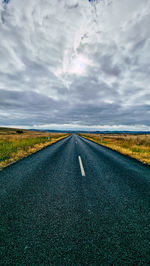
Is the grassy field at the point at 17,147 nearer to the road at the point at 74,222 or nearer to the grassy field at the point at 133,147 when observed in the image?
the road at the point at 74,222

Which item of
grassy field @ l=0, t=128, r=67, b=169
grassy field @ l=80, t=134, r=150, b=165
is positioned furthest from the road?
grassy field @ l=80, t=134, r=150, b=165

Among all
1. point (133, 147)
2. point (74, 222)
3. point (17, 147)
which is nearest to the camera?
point (74, 222)

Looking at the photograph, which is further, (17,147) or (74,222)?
(17,147)

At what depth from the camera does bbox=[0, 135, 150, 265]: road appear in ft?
5.43

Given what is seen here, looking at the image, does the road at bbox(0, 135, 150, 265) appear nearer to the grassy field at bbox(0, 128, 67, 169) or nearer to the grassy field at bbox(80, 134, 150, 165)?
the grassy field at bbox(0, 128, 67, 169)

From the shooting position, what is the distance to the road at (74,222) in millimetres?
1655

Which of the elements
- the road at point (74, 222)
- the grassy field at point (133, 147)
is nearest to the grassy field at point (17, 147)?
the road at point (74, 222)

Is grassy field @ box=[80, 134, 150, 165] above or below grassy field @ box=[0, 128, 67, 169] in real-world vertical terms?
below

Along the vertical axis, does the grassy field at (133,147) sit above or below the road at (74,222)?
below

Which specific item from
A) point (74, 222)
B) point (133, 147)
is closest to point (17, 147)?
point (74, 222)

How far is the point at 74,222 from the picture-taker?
2.33m

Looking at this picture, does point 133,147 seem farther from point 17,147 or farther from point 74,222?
point 74,222

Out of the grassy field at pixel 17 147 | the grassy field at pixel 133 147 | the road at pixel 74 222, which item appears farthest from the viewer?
the grassy field at pixel 133 147

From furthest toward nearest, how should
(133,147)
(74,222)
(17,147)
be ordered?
(133,147) < (17,147) < (74,222)
